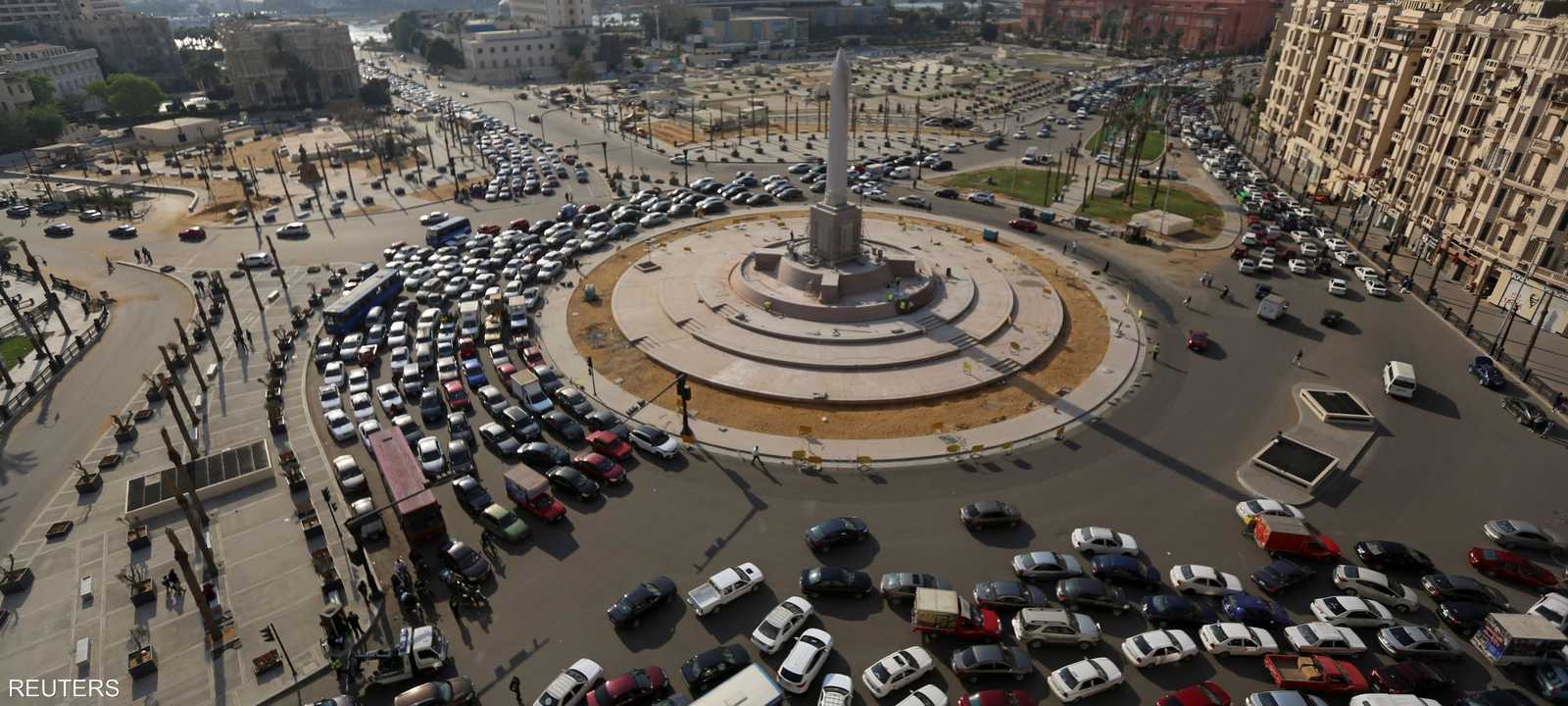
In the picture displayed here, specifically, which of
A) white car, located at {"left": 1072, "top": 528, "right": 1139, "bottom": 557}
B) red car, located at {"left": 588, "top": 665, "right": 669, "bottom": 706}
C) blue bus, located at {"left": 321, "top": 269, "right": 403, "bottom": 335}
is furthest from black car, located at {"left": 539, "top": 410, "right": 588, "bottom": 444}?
white car, located at {"left": 1072, "top": 528, "right": 1139, "bottom": 557}

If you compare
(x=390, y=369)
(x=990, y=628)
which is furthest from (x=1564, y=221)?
(x=390, y=369)

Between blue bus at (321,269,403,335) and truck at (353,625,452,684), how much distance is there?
1436 inches

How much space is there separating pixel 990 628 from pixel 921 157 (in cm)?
8731

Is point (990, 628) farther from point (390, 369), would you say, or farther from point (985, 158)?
point (985, 158)

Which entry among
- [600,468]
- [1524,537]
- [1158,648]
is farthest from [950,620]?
[1524,537]

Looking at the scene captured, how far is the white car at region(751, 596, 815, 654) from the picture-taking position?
29752mm

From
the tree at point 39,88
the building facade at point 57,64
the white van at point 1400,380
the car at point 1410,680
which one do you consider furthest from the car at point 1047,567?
the building facade at point 57,64

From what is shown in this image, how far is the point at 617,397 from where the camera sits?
160ft

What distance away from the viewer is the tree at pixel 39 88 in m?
131

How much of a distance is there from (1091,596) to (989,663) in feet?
20.6

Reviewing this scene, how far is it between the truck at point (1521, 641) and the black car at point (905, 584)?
2155 cm

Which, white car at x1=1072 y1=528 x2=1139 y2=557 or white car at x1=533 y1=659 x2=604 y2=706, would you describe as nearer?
white car at x1=533 y1=659 x2=604 y2=706

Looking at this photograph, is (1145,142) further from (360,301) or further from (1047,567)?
(360,301)

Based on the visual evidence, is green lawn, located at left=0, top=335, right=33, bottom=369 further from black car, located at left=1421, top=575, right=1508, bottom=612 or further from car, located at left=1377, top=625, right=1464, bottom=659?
black car, located at left=1421, top=575, right=1508, bottom=612
